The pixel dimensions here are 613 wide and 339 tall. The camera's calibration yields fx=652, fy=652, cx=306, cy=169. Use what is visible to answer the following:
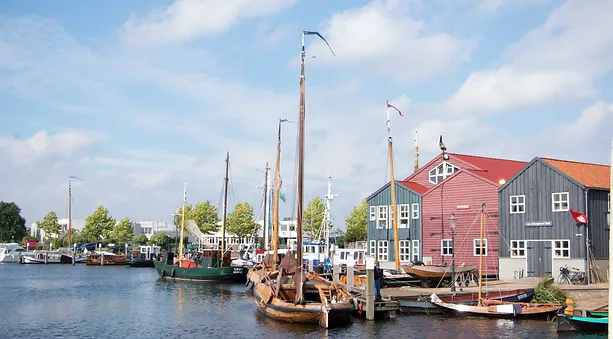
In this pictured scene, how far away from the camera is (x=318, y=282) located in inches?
1369

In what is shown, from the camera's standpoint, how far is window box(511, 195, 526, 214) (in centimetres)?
4759

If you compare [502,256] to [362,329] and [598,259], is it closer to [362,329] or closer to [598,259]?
[598,259]

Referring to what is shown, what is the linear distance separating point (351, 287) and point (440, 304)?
→ 21.3 ft

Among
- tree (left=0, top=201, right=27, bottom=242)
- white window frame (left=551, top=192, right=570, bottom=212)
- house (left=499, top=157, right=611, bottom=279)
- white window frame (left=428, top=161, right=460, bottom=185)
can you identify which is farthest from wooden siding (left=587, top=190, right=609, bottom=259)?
tree (left=0, top=201, right=27, bottom=242)

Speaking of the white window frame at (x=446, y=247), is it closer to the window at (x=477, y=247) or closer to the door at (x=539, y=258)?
the window at (x=477, y=247)

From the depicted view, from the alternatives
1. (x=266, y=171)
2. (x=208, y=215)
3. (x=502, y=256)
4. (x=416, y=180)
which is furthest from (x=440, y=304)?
(x=208, y=215)

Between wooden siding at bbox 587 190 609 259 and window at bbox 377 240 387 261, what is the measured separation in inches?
724

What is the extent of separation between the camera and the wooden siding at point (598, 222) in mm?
43875

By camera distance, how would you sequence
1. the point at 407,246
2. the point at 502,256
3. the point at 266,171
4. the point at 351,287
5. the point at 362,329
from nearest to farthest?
the point at 362,329, the point at 351,287, the point at 502,256, the point at 407,246, the point at 266,171

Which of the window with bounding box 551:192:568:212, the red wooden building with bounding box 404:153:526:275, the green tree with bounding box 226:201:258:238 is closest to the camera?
the window with bounding box 551:192:568:212

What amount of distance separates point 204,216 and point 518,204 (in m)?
75.6

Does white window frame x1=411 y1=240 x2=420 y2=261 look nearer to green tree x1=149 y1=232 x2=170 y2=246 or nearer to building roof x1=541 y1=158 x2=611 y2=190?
building roof x1=541 y1=158 x2=611 y2=190

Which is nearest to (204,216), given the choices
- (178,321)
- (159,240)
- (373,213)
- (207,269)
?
(159,240)

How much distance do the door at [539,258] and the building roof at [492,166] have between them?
6403mm
